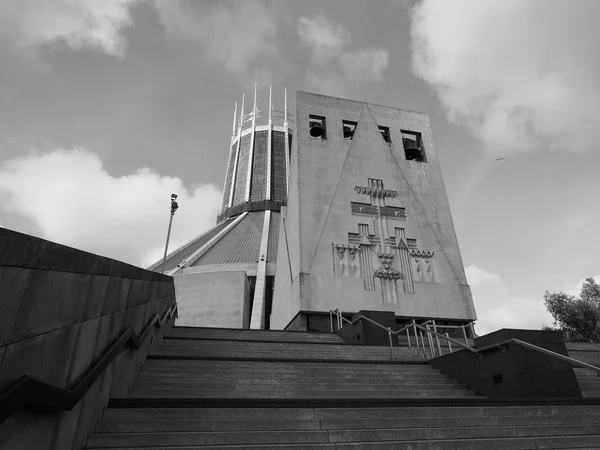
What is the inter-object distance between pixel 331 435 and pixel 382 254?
32.6 feet

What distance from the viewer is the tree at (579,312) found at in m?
20.1

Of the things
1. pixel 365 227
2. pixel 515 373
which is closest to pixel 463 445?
pixel 515 373

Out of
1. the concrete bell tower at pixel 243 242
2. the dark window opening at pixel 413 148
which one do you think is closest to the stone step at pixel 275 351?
the dark window opening at pixel 413 148

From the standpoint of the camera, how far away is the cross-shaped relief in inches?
482

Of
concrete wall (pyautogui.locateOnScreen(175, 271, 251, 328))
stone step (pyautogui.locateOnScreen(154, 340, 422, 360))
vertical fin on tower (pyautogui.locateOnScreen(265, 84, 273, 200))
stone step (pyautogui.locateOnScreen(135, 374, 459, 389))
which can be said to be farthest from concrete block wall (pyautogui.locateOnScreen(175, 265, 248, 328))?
vertical fin on tower (pyautogui.locateOnScreen(265, 84, 273, 200))

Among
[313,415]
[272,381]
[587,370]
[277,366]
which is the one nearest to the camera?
[313,415]

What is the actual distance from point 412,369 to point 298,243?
292 inches

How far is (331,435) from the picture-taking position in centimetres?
299

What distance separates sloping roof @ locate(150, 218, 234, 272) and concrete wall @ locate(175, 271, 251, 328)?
631cm

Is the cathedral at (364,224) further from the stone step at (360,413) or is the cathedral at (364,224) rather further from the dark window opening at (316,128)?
the stone step at (360,413)

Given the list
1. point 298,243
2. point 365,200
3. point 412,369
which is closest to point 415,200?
point 365,200

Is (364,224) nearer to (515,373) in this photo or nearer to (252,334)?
(252,334)

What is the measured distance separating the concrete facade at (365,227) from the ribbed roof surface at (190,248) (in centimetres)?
1538

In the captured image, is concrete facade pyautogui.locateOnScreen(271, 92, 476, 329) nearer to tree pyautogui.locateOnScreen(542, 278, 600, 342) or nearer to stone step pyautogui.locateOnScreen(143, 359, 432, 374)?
stone step pyautogui.locateOnScreen(143, 359, 432, 374)
